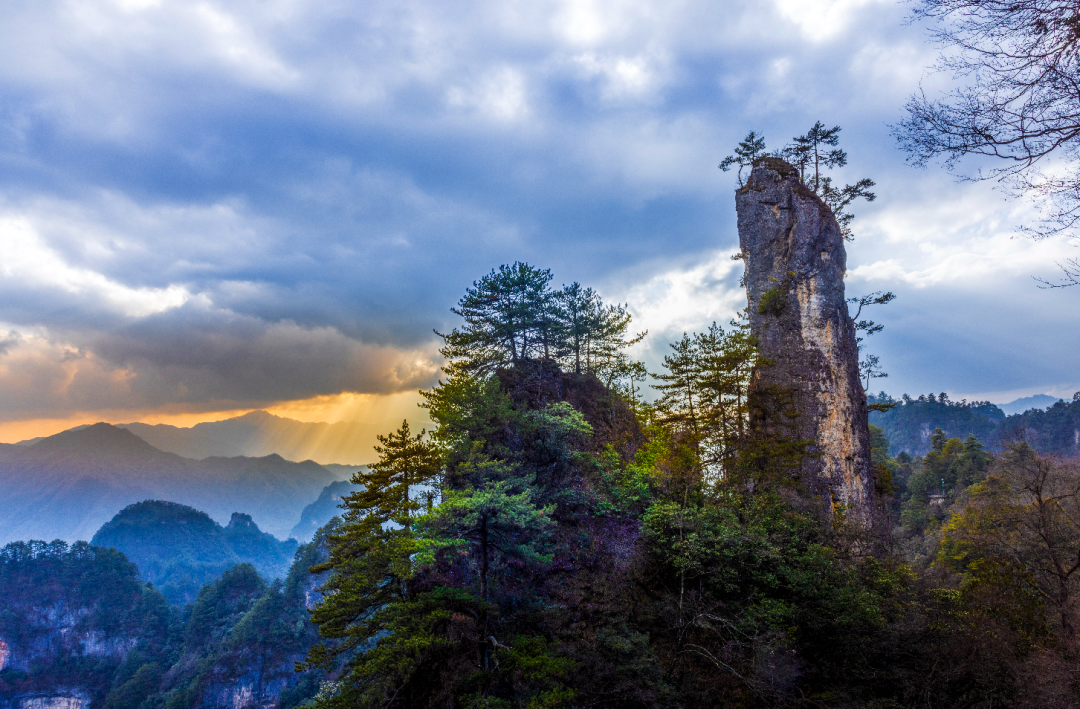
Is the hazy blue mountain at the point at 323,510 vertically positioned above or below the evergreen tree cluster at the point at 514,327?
below

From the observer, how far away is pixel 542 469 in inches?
818

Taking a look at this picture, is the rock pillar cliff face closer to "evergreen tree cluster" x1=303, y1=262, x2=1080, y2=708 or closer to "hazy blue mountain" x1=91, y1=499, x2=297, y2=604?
"evergreen tree cluster" x1=303, y1=262, x2=1080, y2=708

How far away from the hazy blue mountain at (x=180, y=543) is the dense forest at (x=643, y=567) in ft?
454

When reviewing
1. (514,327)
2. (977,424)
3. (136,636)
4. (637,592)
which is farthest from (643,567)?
(977,424)

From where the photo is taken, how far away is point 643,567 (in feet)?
53.8

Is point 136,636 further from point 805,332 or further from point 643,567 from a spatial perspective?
point 805,332

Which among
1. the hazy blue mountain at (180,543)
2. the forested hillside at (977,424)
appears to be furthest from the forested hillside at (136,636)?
the forested hillside at (977,424)

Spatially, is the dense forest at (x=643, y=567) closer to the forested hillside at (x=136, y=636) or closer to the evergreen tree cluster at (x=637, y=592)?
the evergreen tree cluster at (x=637, y=592)

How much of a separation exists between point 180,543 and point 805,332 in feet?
580

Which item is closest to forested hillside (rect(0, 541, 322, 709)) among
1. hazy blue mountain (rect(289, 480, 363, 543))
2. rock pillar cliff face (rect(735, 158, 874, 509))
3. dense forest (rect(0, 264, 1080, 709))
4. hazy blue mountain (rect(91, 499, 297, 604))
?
hazy blue mountain (rect(91, 499, 297, 604))

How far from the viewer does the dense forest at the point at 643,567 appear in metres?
13.0

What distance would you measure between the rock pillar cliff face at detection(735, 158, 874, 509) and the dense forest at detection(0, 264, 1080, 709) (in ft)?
5.92

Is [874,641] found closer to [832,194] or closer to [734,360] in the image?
[734,360]

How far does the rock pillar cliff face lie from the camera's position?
76.9 ft
